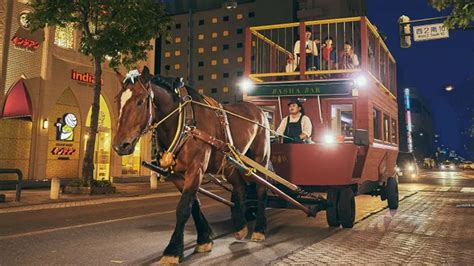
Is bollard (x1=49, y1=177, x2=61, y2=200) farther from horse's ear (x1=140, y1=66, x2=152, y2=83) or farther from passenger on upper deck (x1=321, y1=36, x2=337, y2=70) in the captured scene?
horse's ear (x1=140, y1=66, x2=152, y2=83)

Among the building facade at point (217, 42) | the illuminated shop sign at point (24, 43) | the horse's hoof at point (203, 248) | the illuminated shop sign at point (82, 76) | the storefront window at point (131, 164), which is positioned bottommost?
the horse's hoof at point (203, 248)

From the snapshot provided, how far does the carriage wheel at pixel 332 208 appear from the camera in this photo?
7.54 meters

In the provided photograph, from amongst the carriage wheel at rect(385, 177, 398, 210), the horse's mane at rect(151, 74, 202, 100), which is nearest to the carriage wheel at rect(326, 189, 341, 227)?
the carriage wheel at rect(385, 177, 398, 210)

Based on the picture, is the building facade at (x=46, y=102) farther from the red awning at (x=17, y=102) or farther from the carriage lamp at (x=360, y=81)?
the carriage lamp at (x=360, y=81)

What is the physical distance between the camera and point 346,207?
7609 millimetres

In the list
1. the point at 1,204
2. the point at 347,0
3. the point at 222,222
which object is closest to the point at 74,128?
the point at 1,204

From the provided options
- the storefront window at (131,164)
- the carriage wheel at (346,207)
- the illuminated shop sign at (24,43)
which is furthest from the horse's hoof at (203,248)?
the storefront window at (131,164)

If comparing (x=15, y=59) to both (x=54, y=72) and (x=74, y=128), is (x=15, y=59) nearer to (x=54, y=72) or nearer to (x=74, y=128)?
(x=54, y=72)

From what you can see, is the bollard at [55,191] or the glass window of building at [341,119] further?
the bollard at [55,191]

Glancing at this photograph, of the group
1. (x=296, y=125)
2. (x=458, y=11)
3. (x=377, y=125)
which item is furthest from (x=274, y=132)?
(x=458, y=11)

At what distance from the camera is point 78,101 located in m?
24.4

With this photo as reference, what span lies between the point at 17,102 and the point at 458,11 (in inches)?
801

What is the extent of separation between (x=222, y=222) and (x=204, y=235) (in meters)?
3.34

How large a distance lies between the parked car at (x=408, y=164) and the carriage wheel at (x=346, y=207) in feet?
80.6
